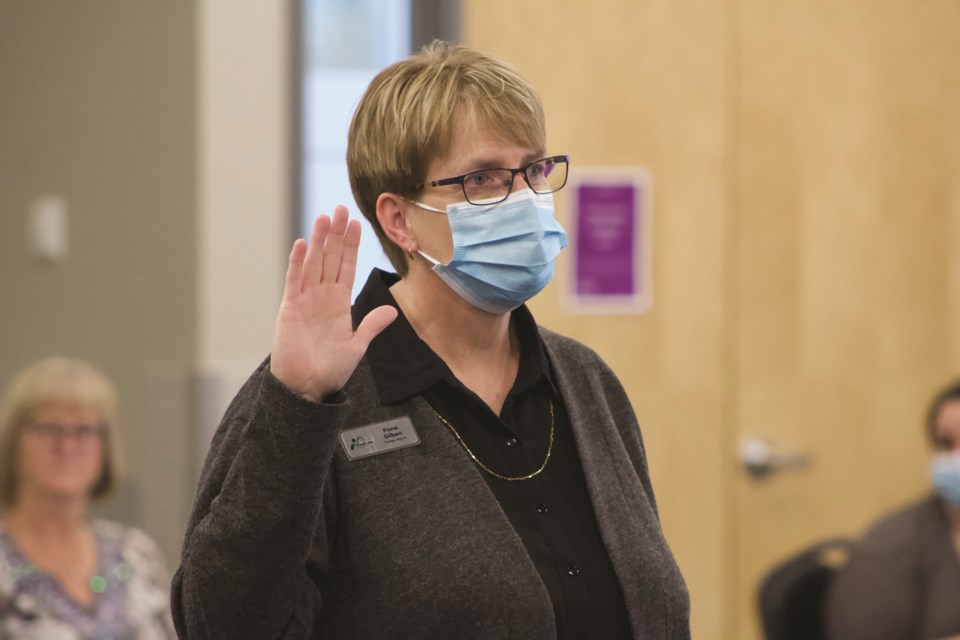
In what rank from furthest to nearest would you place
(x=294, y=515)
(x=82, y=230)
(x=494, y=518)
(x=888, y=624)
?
(x=82, y=230) → (x=888, y=624) → (x=494, y=518) → (x=294, y=515)

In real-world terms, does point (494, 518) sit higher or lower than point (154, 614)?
higher

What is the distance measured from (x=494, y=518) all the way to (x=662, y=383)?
2.02m

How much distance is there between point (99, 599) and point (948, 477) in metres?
1.95

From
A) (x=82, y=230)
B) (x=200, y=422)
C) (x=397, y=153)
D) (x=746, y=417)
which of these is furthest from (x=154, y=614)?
(x=397, y=153)

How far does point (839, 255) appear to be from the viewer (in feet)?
11.4

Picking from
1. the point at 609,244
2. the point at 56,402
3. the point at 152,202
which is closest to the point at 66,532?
the point at 56,402

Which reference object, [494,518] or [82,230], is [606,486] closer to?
[494,518]

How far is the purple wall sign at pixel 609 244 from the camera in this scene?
3.29 meters

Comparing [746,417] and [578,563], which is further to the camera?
[746,417]

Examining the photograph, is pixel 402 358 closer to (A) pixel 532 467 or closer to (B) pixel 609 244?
(A) pixel 532 467

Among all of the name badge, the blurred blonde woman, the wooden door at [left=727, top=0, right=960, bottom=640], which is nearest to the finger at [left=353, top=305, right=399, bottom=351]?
the name badge

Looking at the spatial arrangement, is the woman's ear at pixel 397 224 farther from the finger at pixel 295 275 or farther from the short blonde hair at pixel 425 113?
the finger at pixel 295 275

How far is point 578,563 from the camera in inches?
55.4

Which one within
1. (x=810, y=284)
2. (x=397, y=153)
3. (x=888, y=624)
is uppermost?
(x=397, y=153)
